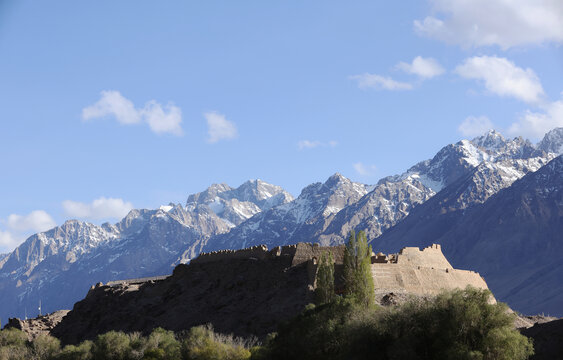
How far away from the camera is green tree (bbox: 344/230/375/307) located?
93062mm

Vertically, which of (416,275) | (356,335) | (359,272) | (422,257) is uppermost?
(422,257)

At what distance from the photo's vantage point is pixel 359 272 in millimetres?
95188

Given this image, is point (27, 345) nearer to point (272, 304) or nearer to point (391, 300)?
point (272, 304)

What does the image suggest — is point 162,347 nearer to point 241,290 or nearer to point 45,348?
point 241,290

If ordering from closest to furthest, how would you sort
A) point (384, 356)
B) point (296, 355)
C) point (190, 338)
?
1. point (384, 356)
2. point (296, 355)
3. point (190, 338)

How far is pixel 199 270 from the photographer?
123500mm

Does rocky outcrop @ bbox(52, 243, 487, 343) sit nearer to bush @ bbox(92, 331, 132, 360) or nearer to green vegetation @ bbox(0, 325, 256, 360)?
green vegetation @ bbox(0, 325, 256, 360)

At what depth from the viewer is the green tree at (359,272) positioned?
9306cm

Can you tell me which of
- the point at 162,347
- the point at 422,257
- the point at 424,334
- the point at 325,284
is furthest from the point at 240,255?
the point at 424,334

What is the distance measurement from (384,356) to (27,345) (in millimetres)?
61045

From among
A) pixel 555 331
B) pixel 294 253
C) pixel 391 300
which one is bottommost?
pixel 555 331

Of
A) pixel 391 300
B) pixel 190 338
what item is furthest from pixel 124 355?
pixel 391 300

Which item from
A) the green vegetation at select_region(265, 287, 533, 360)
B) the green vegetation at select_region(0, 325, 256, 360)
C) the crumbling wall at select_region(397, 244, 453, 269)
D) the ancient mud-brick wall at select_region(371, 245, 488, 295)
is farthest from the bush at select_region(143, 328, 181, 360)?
the crumbling wall at select_region(397, 244, 453, 269)

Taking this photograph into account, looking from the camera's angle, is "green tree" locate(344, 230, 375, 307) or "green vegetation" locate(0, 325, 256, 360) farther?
"green tree" locate(344, 230, 375, 307)
